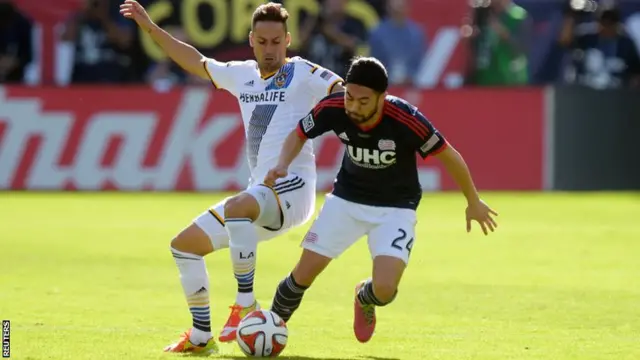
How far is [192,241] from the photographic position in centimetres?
888

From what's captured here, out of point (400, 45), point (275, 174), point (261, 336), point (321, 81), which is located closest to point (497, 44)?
point (400, 45)

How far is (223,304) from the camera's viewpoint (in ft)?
36.1

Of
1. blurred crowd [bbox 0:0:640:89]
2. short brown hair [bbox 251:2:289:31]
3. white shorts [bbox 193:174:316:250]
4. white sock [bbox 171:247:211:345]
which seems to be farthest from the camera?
blurred crowd [bbox 0:0:640:89]

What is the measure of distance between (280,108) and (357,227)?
3.42ft

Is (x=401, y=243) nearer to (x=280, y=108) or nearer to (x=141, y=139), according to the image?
(x=280, y=108)

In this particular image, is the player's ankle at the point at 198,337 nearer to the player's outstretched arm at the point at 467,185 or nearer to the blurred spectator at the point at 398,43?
the player's outstretched arm at the point at 467,185

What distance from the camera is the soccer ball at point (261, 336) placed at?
831 centimetres

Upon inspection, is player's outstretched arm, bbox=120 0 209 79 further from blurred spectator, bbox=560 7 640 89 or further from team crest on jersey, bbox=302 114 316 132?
blurred spectator, bbox=560 7 640 89

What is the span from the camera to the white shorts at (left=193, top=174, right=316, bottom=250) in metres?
8.98

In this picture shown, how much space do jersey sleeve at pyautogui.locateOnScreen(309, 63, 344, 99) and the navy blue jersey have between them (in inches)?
23.8

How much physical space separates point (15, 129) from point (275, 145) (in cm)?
1278

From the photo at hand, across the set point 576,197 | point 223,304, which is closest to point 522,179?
point 576,197

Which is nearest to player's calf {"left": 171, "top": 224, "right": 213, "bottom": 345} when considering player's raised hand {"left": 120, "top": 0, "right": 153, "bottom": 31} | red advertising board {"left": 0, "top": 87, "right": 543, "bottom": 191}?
player's raised hand {"left": 120, "top": 0, "right": 153, "bottom": 31}

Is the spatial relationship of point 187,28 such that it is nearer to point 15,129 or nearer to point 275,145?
point 15,129
